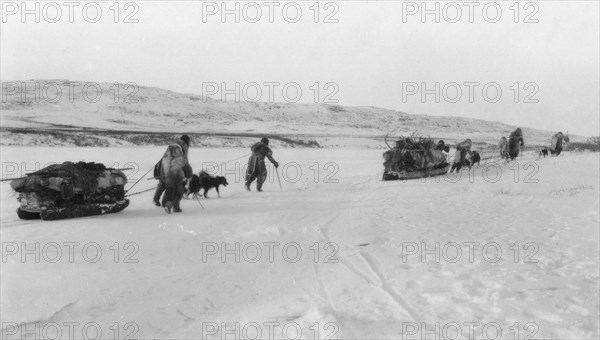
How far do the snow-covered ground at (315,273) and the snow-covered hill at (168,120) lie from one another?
25.6 m

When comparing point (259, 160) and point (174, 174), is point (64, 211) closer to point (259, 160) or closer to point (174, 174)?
point (174, 174)

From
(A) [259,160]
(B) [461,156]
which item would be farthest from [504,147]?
(A) [259,160]

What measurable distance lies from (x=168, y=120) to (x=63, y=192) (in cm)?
4190

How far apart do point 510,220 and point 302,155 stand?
2462cm

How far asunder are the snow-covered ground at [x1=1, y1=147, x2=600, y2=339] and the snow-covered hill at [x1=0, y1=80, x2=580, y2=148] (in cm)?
2557

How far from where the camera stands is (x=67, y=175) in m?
8.70

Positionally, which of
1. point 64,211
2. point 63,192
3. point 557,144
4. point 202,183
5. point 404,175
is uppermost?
point 557,144

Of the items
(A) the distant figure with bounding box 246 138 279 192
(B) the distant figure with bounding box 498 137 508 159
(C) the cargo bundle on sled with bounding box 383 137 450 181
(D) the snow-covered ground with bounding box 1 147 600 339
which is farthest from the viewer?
(B) the distant figure with bounding box 498 137 508 159

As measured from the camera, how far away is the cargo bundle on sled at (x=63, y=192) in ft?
27.8

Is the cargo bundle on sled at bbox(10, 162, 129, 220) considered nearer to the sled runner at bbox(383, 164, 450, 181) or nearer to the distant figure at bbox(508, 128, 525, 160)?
the sled runner at bbox(383, 164, 450, 181)

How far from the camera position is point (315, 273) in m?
5.42

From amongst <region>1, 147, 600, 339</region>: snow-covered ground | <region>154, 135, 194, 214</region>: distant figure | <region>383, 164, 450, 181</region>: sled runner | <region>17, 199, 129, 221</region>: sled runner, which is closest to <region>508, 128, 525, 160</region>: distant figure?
<region>383, 164, 450, 181</region>: sled runner

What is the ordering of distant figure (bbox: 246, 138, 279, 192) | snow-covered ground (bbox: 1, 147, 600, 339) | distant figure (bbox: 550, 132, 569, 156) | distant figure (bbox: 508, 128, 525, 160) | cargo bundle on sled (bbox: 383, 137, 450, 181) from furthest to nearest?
distant figure (bbox: 550, 132, 569, 156) < distant figure (bbox: 508, 128, 525, 160) < cargo bundle on sled (bbox: 383, 137, 450, 181) < distant figure (bbox: 246, 138, 279, 192) < snow-covered ground (bbox: 1, 147, 600, 339)

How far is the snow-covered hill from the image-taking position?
34.8 meters
